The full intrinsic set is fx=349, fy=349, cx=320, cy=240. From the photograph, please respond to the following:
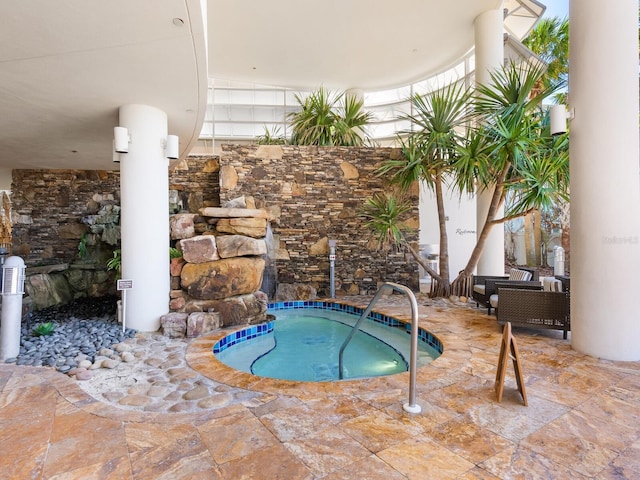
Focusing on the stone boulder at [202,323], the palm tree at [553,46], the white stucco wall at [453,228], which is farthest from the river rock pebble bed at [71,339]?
the palm tree at [553,46]

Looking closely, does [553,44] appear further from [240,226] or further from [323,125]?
[240,226]

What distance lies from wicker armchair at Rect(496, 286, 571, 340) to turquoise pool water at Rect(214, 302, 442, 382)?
941mm

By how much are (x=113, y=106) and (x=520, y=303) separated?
213 inches

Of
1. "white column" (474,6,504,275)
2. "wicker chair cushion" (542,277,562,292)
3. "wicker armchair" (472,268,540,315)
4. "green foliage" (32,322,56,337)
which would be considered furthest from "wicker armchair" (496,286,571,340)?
"green foliage" (32,322,56,337)

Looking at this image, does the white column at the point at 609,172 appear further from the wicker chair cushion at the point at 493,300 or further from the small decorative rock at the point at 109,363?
the small decorative rock at the point at 109,363

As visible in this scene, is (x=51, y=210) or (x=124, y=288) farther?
(x=51, y=210)

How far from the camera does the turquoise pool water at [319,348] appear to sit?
3.66 meters

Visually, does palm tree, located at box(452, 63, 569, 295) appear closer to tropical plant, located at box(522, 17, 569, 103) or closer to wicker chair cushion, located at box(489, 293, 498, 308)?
wicker chair cushion, located at box(489, 293, 498, 308)

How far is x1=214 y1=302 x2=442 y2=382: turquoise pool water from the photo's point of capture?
3658 mm

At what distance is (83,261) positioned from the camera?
736 centimetres

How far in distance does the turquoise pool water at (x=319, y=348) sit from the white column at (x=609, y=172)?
1.58 metres

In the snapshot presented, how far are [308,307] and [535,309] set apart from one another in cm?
380

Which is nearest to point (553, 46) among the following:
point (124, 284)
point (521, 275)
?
point (521, 275)

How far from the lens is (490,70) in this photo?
665 cm
